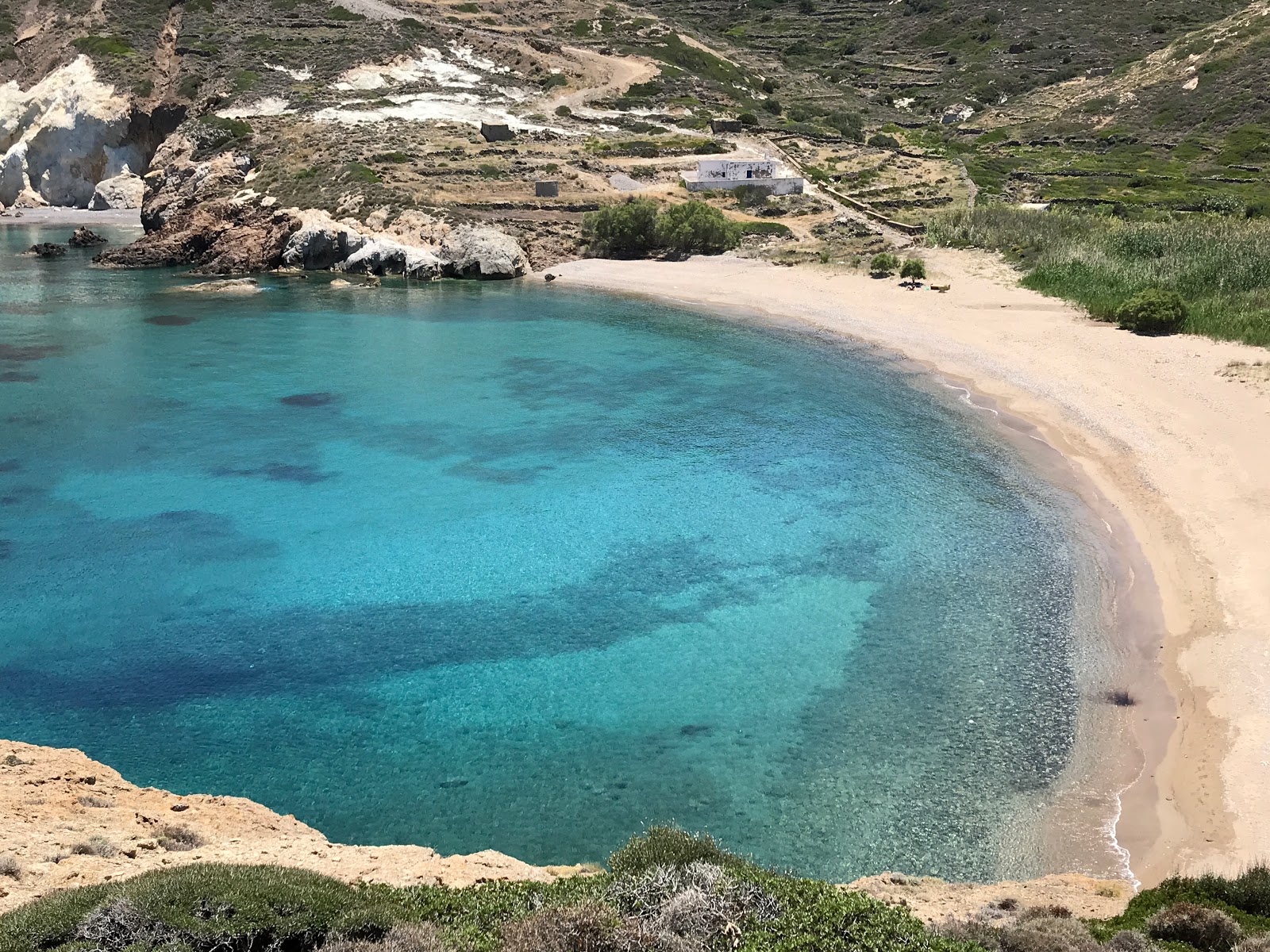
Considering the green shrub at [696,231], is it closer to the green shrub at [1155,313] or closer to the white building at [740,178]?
the white building at [740,178]

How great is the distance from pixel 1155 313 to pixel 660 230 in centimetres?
3073

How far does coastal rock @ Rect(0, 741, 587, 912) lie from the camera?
12.1 metres

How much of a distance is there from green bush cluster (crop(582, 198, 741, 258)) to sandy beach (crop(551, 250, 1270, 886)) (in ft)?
8.72

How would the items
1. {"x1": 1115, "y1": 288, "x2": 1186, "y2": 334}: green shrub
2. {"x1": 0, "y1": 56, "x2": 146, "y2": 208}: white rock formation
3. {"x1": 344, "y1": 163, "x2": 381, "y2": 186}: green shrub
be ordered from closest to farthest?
{"x1": 1115, "y1": 288, "x2": 1186, "y2": 334}: green shrub → {"x1": 344, "y1": 163, "x2": 381, "y2": 186}: green shrub → {"x1": 0, "y1": 56, "x2": 146, "y2": 208}: white rock formation

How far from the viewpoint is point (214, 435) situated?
34.3m

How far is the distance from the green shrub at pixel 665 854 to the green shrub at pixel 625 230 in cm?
5457

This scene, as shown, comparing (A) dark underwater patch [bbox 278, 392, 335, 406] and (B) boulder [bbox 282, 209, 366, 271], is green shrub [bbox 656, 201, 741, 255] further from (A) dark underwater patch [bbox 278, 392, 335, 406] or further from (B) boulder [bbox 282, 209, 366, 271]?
(A) dark underwater patch [bbox 278, 392, 335, 406]

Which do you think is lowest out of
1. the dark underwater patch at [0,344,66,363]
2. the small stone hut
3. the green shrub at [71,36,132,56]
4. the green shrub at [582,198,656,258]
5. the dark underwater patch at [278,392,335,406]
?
the dark underwater patch at [278,392,335,406]

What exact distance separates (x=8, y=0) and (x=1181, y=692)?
121414 millimetres

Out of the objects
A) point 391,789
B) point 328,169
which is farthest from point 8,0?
point 391,789

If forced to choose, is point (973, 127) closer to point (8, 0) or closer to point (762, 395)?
point (762, 395)

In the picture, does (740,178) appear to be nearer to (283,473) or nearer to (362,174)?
(362,174)

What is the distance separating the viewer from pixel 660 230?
6359 cm

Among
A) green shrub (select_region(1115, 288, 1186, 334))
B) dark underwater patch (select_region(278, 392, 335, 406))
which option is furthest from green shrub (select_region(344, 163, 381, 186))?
green shrub (select_region(1115, 288, 1186, 334))
